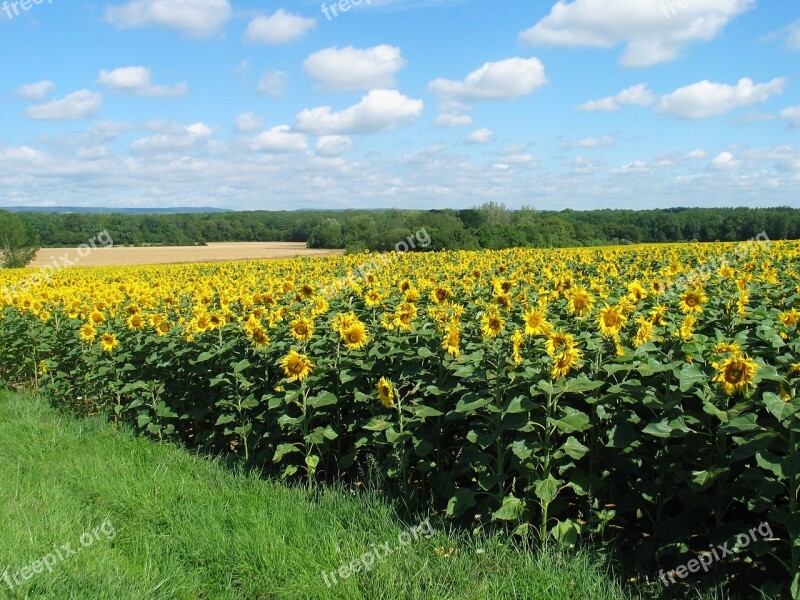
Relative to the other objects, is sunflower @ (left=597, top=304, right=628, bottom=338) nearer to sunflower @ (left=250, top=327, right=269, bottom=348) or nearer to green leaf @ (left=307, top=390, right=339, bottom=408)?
green leaf @ (left=307, top=390, right=339, bottom=408)

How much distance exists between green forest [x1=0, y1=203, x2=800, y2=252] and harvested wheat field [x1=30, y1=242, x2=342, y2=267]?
1.69m

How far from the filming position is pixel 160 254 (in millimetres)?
51406

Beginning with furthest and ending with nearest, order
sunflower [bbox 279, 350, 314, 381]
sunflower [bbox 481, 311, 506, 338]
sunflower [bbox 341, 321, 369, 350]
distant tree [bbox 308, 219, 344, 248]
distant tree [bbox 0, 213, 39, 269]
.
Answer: distant tree [bbox 0, 213, 39, 269], distant tree [bbox 308, 219, 344, 248], sunflower [bbox 341, 321, 369, 350], sunflower [bbox 279, 350, 314, 381], sunflower [bbox 481, 311, 506, 338]

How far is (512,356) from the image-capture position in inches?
145

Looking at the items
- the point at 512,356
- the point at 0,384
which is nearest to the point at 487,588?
the point at 512,356

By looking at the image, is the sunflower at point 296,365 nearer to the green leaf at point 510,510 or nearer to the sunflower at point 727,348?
the green leaf at point 510,510

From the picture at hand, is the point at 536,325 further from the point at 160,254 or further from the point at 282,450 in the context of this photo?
the point at 160,254

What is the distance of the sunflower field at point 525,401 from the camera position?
10.2ft

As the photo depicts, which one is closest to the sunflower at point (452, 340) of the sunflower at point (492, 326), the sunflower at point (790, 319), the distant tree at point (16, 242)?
→ the sunflower at point (492, 326)

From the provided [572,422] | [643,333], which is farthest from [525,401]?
[643,333]

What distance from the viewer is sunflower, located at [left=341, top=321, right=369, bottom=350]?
186 inches

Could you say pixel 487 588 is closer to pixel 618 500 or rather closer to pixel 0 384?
pixel 618 500

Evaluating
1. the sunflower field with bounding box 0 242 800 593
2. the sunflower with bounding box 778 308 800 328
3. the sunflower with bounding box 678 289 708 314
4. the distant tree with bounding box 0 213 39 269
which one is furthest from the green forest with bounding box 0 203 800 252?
the sunflower field with bounding box 0 242 800 593

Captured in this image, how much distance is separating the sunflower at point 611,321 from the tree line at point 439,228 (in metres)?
30.0
